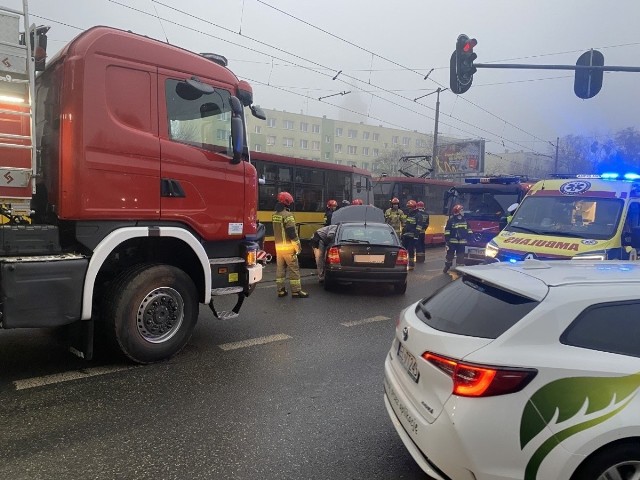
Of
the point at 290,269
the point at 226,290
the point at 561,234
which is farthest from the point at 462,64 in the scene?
the point at 226,290

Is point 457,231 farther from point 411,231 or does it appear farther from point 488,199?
point 488,199

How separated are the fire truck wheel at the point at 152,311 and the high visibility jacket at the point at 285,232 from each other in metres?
3.28

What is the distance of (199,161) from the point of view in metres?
5.16

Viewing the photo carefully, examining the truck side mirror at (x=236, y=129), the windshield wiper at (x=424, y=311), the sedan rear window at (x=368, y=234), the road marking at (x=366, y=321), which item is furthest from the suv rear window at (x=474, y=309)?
the sedan rear window at (x=368, y=234)

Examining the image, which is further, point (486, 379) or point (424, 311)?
point (424, 311)

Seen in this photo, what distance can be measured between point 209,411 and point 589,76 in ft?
35.4

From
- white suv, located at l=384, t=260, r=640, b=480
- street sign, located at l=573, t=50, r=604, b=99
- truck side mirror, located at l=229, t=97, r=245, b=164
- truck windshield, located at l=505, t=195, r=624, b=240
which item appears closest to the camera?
white suv, located at l=384, t=260, r=640, b=480

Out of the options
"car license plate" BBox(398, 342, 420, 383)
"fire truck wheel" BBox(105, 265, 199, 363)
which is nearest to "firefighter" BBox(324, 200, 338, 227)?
"fire truck wheel" BBox(105, 265, 199, 363)

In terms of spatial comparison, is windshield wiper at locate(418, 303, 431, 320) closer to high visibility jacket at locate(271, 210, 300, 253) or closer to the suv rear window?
the suv rear window

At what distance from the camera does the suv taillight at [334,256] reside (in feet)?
28.8

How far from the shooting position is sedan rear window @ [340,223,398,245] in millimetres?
9008

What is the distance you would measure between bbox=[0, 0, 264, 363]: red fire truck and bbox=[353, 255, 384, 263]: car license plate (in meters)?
3.53

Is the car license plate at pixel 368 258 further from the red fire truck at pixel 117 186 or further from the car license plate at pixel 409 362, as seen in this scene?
the car license plate at pixel 409 362

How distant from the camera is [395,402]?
3.00m
